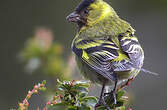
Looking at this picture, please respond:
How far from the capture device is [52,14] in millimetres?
12859

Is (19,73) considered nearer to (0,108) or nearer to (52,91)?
(0,108)

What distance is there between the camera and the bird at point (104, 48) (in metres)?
4.82

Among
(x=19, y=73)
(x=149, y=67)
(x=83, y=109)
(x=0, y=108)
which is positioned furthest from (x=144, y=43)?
(x=83, y=109)

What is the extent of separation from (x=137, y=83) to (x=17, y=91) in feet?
8.46

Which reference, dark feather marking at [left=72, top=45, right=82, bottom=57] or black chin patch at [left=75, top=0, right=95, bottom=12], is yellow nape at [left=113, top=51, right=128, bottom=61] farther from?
black chin patch at [left=75, top=0, right=95, bottom=12]

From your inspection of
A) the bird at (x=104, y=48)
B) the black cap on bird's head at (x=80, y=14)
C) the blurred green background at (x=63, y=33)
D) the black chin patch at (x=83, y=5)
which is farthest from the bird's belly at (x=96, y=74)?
the blurred green background at (x=63, y=33)

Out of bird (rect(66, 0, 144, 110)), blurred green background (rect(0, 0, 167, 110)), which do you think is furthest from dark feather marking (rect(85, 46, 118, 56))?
blurred green background (rect(0, 0, 167, 110))

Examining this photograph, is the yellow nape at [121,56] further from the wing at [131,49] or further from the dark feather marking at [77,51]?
the dark feather marking at [77,51]

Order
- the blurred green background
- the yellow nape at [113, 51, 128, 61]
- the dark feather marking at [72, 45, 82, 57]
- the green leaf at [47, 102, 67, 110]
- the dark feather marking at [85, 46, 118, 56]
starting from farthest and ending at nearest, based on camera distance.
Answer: the blurred green background → the dark feather marking at [72, 45, 82, 57] → the dark feather marking at [85, 46, 118, 56] → the yellow nape at [113, 51, 128, 61] → the green leaf at [47, 102, 67, 110]

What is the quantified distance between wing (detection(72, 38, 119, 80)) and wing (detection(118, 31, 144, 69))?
0.41 feet

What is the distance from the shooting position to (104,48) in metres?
5.11

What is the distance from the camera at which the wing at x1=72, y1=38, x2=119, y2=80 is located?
4.78m

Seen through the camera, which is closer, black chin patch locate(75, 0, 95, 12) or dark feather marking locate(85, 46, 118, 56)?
dark feather marking locate(85, 46, 118, 56)

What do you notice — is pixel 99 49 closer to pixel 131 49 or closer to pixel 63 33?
pixel 131 49
